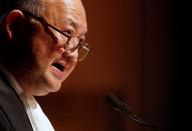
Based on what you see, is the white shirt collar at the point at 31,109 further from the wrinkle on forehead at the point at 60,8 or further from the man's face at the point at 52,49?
the wrinkle on forehead at the point at 60,8

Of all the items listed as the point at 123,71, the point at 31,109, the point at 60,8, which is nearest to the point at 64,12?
the point at 60,8

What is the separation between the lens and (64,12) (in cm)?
146

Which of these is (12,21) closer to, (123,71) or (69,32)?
(69,32)

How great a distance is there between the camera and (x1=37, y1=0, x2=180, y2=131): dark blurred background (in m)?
2.40

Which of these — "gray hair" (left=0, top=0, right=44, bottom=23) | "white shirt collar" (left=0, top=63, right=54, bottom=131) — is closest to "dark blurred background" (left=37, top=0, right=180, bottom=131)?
"white shirt collar" (left=0, top=63, right=54, bottom=131)

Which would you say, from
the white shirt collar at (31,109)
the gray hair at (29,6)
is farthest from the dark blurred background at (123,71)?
the gray hair at (29,6)

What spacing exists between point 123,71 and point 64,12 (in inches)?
42.0

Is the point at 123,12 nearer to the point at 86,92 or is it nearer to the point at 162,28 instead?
the point at 162,28

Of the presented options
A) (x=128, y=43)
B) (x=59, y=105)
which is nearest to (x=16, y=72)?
(x=59, y=105)

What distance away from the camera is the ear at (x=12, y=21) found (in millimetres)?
1404

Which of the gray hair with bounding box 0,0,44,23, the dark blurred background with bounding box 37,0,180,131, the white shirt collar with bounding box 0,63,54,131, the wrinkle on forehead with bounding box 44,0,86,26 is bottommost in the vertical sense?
the dark blurred background with bounding box 37,0,180,131

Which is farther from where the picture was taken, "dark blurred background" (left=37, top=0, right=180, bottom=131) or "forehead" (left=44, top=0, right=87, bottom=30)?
"dark blurred background" (left=37, top=0, right=180, bottom=131)

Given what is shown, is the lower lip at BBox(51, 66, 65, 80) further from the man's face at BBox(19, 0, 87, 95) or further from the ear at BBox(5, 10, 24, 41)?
the ear at BBox(5, 10, 24, 41)

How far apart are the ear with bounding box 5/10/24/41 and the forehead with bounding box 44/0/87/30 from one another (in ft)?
0.26
